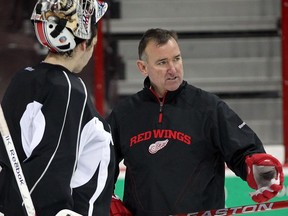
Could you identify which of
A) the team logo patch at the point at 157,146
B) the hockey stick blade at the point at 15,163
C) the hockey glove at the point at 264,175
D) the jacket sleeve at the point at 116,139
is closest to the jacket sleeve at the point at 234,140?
the hockey glove at the point at 264,175

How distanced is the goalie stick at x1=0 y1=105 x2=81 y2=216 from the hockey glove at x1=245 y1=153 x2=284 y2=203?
2.20 ft

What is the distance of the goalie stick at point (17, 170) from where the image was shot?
183 centimetres

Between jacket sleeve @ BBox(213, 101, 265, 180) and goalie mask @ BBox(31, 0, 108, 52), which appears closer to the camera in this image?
goalie mask @ BBox(31, 0, 108, 52)

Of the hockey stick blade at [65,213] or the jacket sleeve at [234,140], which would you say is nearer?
the hockey stick blade at [65,213]

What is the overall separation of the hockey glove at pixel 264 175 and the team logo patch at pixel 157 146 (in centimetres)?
25

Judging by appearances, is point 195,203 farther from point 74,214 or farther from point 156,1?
point 156,1

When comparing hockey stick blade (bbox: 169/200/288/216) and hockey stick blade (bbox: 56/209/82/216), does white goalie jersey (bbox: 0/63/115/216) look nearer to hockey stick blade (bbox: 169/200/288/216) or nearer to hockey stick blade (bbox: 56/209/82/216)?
hockey stick blade (bbox: 56/209/82/216)

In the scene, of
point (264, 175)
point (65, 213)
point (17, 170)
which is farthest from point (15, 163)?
point (264, 175)

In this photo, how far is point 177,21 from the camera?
4586mm

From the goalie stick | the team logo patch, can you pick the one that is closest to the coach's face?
the team logo patch

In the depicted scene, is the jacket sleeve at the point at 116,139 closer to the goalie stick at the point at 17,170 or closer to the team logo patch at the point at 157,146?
the team logo patch at the point at 157,146

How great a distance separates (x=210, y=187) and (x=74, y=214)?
70 cm

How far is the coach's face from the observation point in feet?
8.17

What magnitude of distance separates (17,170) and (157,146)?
72 cm
